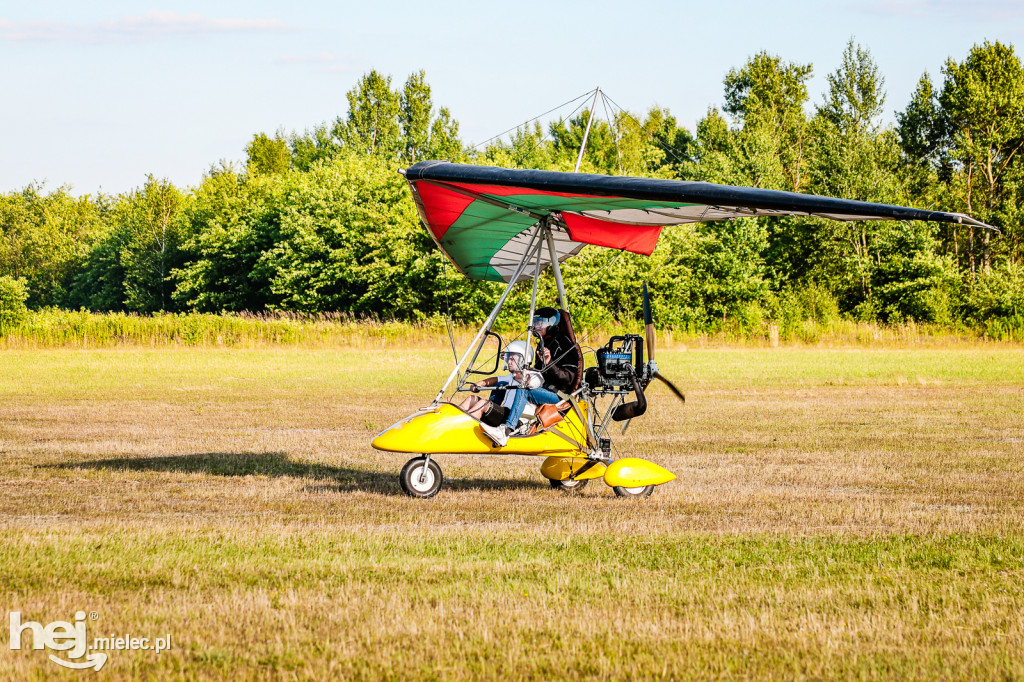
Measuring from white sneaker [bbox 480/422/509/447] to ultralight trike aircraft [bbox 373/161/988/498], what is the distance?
0.04ft

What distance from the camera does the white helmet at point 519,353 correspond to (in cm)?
905

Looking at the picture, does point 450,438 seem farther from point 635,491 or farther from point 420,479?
point 635,491

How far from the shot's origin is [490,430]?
8.87m

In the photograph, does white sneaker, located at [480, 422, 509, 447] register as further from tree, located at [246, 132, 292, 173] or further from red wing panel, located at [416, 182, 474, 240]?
tree, located at [246, 132, 292, 173]

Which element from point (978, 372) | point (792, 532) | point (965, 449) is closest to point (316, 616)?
point (792, 532)

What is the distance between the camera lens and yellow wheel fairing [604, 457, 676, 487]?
8664 mm

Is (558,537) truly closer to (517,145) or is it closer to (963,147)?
(963,147)

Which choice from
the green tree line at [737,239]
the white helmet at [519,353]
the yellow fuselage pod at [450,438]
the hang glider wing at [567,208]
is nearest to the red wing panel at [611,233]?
the hang glider wing at [567,208]

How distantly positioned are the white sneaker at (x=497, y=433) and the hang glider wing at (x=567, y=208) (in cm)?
197

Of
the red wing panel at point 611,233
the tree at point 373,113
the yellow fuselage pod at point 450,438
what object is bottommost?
the yellow fuselage pod at point 450,438

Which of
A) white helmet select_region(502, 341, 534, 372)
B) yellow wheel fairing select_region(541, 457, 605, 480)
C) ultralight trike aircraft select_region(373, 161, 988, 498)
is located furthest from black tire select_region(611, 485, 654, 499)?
white helmet select_region(502, 341, 534, 372)

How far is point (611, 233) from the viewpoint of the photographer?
33.1 feet

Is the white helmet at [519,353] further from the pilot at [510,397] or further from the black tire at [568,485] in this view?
the black tire at [568,485]

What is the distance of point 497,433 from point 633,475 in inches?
48.9
